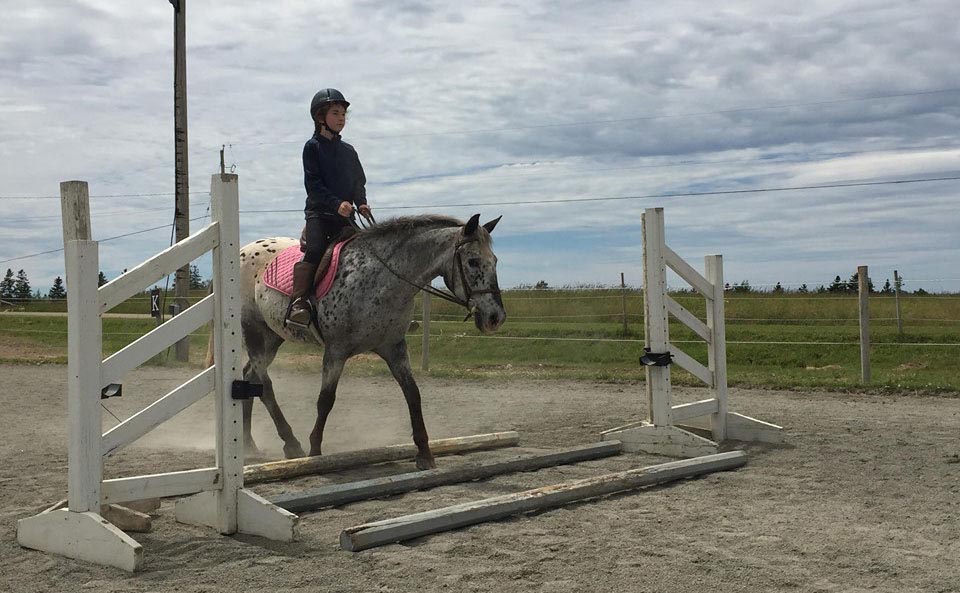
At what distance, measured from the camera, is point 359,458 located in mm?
6180

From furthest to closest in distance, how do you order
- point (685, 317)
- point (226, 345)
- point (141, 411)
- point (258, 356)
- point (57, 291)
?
1. point (57, 291)
2. point (258, 356)
3. point (685, 317)
4. point (226, 345)
5. point (141, 411)

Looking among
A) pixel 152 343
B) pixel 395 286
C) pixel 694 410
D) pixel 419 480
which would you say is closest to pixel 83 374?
pixel 152 343

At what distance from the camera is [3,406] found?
10.4 m

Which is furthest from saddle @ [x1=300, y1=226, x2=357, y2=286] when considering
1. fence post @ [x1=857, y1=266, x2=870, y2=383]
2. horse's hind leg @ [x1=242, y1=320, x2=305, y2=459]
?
fence post @ [x1=857, y1=266, x2=870, y2=383]

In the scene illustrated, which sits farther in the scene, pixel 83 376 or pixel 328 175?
pixel 328 175

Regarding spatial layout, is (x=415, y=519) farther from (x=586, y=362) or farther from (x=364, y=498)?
(x=586, y=362)

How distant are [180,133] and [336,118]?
11501 mm

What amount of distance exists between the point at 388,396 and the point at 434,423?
2462mm

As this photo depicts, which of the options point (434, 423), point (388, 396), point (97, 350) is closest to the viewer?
point (97, 350)

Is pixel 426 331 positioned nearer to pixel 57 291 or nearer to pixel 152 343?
pixel 152 343

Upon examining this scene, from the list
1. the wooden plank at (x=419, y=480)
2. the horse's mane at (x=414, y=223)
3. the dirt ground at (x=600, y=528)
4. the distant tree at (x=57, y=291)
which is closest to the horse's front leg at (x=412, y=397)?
the dirt ground at (x=600, y=528)

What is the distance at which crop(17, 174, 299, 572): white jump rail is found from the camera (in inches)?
159

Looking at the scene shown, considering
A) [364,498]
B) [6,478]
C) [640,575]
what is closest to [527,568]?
[640,575]

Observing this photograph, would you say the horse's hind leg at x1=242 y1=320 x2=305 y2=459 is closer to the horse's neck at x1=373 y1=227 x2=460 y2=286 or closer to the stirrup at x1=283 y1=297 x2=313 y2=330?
the stirrup at x1=283 y1=297 x2=313 y2=330
